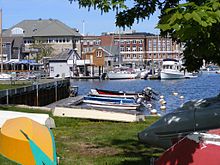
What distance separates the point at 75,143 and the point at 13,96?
23.8m

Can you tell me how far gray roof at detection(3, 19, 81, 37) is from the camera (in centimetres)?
14425

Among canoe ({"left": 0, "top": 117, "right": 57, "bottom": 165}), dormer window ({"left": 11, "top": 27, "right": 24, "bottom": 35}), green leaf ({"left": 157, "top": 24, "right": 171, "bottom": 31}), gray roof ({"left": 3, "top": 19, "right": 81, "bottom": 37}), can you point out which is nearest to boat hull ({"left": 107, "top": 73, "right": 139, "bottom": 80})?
gray roof ({"left": 3, "top": 19, "right": 81, "bottom": 37})

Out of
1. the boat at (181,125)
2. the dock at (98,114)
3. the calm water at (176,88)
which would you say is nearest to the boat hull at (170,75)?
the calm water at (176,88)

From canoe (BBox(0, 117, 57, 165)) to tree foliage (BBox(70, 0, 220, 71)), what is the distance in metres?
2.03

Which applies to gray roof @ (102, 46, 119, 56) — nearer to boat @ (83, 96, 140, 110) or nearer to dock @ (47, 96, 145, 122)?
boat @ (83, 96, 140, 110)

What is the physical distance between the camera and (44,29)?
5768 inches

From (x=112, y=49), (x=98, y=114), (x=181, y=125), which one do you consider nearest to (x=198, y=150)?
(x=181, y=125)

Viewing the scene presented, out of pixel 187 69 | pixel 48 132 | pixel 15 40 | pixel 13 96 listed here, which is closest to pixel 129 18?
pixel 187 69

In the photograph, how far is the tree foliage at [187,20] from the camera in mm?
4855

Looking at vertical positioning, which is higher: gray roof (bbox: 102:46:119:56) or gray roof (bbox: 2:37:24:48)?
gray roof (bbox: 2:37:24:48)

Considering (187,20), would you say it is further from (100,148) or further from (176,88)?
(176,88)

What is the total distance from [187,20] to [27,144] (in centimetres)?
333

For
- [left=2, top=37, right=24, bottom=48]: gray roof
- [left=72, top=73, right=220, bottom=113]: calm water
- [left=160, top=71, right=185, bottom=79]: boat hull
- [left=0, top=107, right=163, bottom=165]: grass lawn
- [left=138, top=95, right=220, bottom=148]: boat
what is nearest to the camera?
[left=0, top=107, right=163, bottom=165]: grass lawn

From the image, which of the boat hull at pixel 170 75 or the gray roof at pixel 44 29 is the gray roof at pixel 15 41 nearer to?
the gray roof at pixel 44 29
